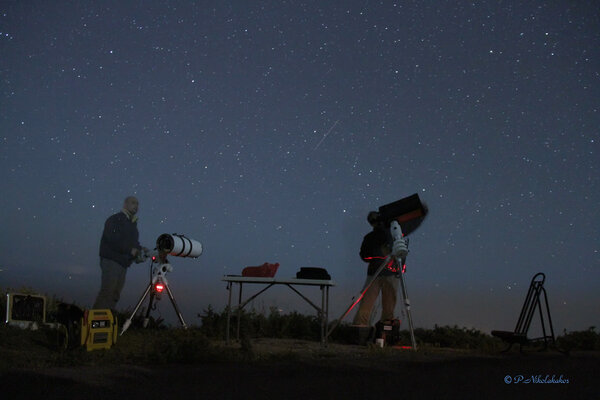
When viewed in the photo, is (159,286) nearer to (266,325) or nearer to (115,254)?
(115,254)

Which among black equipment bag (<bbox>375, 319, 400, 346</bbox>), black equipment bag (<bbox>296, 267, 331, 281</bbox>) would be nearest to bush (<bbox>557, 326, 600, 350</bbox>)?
black equipment bag (<bbox>375, 319, 400, 346</bbox>)

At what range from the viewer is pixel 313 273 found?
347 inches

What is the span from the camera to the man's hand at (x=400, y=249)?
8.67 metres

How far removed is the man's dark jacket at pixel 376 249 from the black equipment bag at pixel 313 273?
Answer: 1386 mm

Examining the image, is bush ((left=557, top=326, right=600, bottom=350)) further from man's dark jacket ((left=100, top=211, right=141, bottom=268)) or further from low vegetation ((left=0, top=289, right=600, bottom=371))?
man's dark jacket ((left=100, top=211, right=141, bottom=268))

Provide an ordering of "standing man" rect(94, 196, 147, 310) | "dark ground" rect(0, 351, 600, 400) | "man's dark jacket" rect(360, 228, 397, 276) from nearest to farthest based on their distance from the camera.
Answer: "dark ground" rect(0, 351, 600, 400) → "standing man" rect(94, 196, 147, 310) → "man's dark jacket" rect(360, 228, 397, 276)

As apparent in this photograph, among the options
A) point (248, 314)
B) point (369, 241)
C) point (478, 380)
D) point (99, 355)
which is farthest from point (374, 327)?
point (99, 355)

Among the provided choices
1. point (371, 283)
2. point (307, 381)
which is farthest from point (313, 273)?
point (307, 381)

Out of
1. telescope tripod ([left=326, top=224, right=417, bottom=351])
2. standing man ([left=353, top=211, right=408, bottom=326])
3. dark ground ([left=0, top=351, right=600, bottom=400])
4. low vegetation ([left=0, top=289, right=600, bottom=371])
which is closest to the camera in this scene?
dark ground ([left=0, top=351, right=600, bottom=400])

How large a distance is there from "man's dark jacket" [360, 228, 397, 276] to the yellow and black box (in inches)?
186

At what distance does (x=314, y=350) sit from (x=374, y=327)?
188cm

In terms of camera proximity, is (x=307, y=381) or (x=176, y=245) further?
(x=176, y=245)

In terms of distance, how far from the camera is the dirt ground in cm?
436

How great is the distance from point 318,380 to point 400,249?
4118mm
